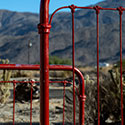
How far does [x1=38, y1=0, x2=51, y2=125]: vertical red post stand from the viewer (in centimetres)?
236

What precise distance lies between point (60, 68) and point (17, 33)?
167221mm

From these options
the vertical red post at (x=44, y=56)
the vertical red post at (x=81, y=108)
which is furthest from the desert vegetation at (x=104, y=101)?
the vertical red post at (x=44, y=56)

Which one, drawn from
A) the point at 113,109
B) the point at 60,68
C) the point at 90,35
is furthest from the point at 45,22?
the point at 90,35

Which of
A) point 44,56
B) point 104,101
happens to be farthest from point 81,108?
point 104,101

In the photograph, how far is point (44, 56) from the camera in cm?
238

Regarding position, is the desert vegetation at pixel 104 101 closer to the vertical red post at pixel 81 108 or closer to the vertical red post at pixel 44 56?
the vertical red post at pixel 81 108

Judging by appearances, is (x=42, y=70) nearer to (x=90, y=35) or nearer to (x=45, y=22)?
(x=45, y=22)

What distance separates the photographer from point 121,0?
333 cm

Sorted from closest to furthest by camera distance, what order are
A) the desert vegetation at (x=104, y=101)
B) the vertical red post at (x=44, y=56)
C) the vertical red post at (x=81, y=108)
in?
1. the vertical red post at (x=44, y=56)
2. the vertical red post at (x=81, y=108)
3. the desert vegetation at (x=104, y=101)

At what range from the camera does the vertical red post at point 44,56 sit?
236 cm

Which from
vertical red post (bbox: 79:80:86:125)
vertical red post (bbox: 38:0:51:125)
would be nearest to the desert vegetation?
vertical red post (bbox: 79:80:86:125)

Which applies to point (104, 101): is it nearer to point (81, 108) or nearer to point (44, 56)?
point (81, 108)

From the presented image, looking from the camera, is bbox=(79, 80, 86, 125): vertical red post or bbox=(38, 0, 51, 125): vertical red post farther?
bbox=(79, 80, 86, 125): vertical red post

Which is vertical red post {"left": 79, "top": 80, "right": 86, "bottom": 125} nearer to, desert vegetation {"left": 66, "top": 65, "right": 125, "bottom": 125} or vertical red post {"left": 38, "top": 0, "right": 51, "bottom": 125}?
vertical red post {"left": 38, "top": 0, "right": 51, "bottom": 125}
